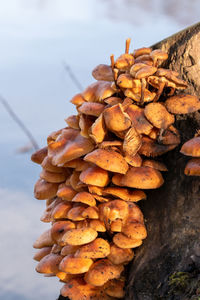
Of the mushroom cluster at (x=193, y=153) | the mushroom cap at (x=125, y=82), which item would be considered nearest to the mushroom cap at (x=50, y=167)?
the mushroom cap at (x=125, y=82)

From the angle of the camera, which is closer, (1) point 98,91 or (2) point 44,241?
(1) point 98,91

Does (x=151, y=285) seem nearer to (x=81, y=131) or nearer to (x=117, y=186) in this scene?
(x=117, y=186)

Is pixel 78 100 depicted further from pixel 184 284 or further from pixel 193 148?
pixel 184 284

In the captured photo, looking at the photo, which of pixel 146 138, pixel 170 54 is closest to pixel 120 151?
pixel 146 138

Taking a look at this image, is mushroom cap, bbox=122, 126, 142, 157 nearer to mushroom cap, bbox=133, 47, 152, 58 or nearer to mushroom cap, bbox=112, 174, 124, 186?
mushroom cap, bbox=112, 174, 124, 186

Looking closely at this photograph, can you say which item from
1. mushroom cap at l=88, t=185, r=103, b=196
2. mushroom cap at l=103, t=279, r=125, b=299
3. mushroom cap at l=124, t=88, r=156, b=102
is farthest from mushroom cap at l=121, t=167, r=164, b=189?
mushroom cap at l=103, t=279, r=125, b=299

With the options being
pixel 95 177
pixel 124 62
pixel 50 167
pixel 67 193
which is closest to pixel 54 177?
pixel 50 167
